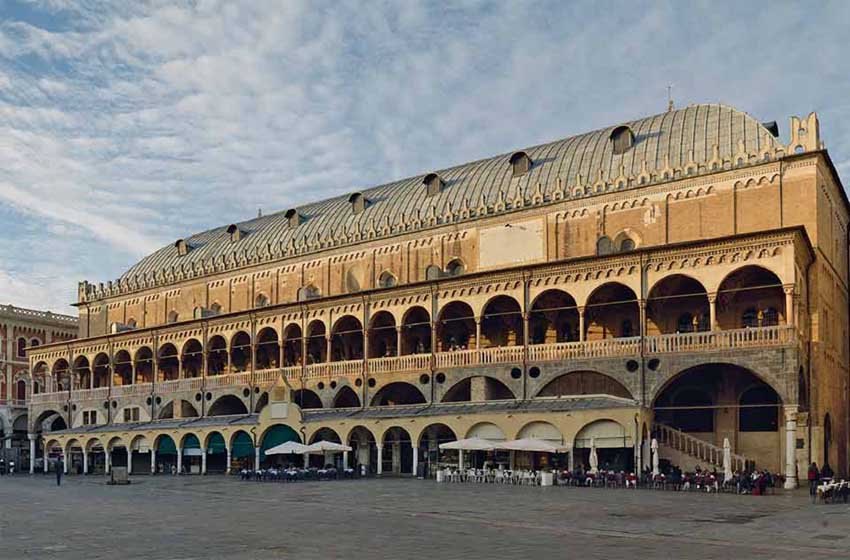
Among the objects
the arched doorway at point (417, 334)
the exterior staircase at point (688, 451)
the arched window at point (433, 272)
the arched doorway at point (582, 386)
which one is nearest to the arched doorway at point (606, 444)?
the exterior staircase at point (688, 451)

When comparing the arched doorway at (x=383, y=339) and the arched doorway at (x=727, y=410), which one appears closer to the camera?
the arched doorway at (x=727, y=410)

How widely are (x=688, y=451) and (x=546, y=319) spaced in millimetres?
11864

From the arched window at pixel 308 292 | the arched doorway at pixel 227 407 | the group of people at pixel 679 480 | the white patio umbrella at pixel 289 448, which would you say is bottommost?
the group of people at pixel 679 480

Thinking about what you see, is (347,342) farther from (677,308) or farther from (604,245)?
(677,308)

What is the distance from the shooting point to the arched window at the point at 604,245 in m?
51.0

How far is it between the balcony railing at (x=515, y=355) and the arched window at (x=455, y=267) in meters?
→ 6.64

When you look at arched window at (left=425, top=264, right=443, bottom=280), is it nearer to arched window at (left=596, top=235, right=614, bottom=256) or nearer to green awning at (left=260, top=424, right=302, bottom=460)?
arched window at (left=596, top=235, right=614, bottom=256)

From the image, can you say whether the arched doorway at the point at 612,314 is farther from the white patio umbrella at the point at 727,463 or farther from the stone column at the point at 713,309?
the white patio umbrella at the point at 727,463

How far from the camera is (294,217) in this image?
236 ft

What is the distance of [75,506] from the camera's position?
34.2 m

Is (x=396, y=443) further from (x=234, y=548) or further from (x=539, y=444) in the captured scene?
(x=234, y=548)

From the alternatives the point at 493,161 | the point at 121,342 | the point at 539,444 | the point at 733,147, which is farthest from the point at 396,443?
the point at 121,342

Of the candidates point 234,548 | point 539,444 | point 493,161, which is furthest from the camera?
point 493,161

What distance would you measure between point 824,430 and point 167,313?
2010 inches
